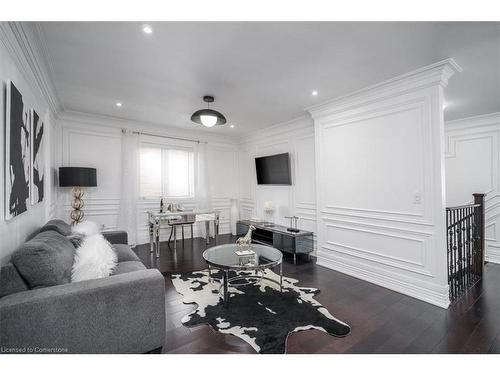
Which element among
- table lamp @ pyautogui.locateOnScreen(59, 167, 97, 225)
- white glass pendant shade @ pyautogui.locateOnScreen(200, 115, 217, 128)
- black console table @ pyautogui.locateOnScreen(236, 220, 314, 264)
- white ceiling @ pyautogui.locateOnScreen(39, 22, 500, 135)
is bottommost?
black console table @ pyautogui.locateOnScreen(236, 220, 314, 264)

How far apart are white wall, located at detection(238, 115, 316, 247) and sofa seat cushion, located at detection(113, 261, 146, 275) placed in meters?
3.04

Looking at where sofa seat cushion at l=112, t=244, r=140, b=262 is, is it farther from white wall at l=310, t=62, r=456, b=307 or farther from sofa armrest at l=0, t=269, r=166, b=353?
white wall at l=310, t=62, r=456, b=307

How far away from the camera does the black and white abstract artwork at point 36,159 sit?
240 centimetres

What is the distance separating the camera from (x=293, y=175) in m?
4.84

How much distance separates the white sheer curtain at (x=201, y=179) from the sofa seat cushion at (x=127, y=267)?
3232 millimetres

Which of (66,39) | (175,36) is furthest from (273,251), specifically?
(66,39)

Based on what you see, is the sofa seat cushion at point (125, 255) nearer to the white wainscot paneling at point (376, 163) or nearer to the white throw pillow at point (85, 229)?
the white throw pillow at point (85, 229)

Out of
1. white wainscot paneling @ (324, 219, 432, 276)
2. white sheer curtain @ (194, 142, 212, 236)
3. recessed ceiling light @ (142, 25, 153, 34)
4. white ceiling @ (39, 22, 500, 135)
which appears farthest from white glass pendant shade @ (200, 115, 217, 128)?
white sheer curtain @ (194, 142, 212, 236)

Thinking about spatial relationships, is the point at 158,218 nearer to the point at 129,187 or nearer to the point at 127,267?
the point at 129,187

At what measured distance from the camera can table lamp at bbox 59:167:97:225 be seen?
12.4 feet

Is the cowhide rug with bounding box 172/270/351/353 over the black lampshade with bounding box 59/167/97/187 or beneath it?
beneath

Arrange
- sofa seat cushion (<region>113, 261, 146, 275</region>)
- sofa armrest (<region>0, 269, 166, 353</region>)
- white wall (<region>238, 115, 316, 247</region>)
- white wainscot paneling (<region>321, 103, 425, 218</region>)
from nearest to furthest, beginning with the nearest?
sofa armrest (<region>0, 269, 166, 353</region>), sofa seat cushion (<region>113, 261, 146, 275</region>), white wainscot paneling (<region>321, 103, 425, 218</region>), white wall (<region>238, 115, 316, 247</region>)
